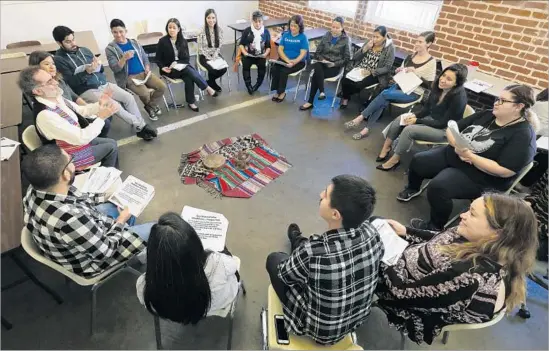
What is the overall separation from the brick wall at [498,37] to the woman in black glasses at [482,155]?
1741 millimetres

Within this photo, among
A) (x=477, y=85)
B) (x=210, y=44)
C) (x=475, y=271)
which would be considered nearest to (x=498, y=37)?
(x=477, y=85)

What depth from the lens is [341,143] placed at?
402 centimetres

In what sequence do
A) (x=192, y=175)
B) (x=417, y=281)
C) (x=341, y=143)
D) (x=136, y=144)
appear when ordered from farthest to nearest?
(x=341, y=143) → (x=136, y=144) → (x=192, y=175) → (x=417, y=281)

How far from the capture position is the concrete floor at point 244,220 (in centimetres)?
201

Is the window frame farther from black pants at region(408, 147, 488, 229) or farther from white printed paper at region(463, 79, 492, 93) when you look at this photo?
black pants at region(408, 147, 488, 229)

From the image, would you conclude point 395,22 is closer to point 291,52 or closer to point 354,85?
point 354,85

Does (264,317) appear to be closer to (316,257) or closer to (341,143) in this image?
(316,257)

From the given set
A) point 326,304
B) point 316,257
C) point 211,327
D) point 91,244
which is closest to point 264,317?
point 211,327

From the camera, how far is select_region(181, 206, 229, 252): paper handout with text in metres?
2.01

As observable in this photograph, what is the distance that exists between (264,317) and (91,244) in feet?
3.53

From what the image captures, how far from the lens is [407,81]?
3.83 m

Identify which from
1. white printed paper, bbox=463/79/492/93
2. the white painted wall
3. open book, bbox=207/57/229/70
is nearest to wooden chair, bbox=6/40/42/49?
the white painted wall

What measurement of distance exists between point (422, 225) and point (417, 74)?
2.00 meters

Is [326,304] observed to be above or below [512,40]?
below
